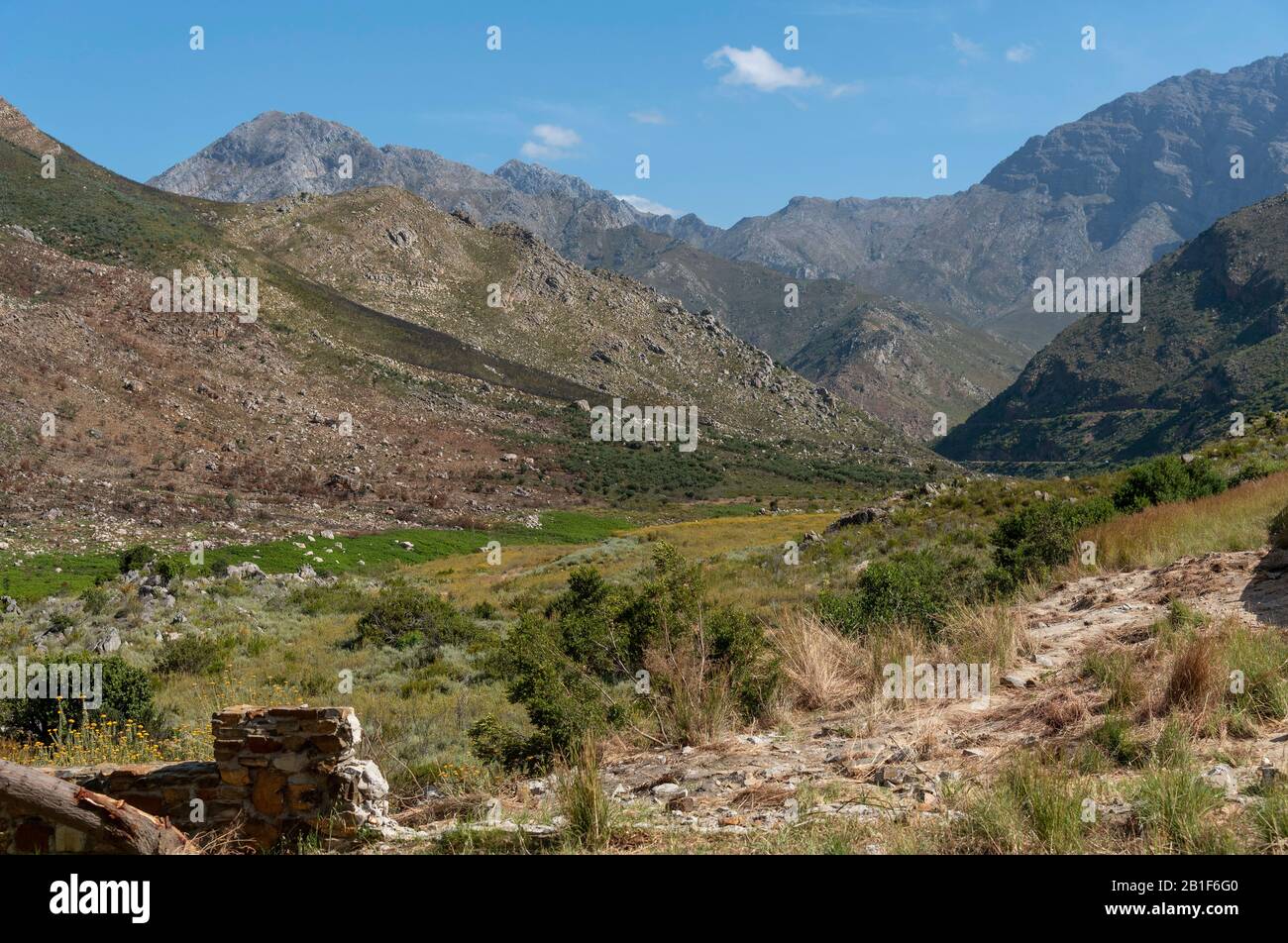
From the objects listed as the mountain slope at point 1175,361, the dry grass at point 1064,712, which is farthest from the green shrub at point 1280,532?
the mountain slope at point 1175,361

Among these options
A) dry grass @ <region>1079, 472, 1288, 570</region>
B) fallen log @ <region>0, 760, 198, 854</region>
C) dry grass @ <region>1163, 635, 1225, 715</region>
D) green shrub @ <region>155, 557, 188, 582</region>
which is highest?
dry grass @ <region>1079, 472, 1288, 570</region>

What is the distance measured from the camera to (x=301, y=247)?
106m

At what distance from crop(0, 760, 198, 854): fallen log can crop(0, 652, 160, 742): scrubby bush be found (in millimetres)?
6184

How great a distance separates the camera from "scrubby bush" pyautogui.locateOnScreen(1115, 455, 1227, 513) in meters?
19.3

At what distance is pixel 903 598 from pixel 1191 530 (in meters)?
4.77

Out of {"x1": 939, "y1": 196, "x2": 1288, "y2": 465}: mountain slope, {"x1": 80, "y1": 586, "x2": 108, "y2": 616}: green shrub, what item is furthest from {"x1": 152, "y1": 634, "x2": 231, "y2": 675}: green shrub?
{"x1": 939, "y1": 196, "x2": 1288, "y2": 465}: mountain slope

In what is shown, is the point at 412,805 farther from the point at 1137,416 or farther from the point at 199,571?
the point at 1137,416

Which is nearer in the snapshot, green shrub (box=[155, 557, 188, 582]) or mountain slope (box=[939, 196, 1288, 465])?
green shrub (box=[155, 557, 188, 582])

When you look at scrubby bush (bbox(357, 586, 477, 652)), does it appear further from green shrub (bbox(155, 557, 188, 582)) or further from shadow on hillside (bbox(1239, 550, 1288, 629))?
shadow on hillside (bbox(1239, 550, 1288, 629))

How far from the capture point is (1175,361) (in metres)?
120

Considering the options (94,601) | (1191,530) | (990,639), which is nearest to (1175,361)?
(1191,530)

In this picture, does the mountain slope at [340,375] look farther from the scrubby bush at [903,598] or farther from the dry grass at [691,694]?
the dry grass at [691,694]

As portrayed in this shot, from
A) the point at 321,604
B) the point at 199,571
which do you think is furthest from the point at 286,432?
the point at 321,604

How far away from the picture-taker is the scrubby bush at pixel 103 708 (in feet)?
38.4
